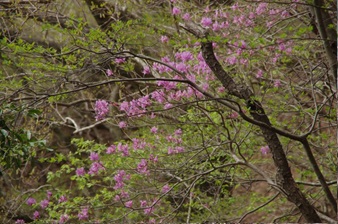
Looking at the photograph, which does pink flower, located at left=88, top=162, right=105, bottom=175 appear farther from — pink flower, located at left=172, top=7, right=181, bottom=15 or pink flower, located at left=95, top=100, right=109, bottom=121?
pink flower, located at left=172, top=7, right=181, bottom=15

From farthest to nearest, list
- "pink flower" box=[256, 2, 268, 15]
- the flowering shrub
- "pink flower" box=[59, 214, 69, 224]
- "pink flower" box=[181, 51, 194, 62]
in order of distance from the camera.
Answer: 1. "pink flower" box=[256, 2, 268, 15]
2. "pink flower" box=[59, 214, 69, 224]
3. "pink flower" box=[181, 51, 194, 62]
4. the flowering shrub

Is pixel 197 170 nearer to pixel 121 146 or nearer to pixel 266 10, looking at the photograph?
pixel 121 146

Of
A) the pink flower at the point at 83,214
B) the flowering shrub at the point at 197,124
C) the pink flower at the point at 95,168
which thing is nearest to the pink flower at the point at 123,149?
the flowering shrub at the point at 197,124

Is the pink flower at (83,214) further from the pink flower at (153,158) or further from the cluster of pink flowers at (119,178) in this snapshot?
the pink flower at (153,158)

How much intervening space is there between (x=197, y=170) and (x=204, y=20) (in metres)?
1.59

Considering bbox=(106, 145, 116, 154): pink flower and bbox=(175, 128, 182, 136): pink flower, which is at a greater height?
bbox=(175, 128, 182, 136): pink flower

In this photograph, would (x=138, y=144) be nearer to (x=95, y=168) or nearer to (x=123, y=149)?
(x=123, y=149)

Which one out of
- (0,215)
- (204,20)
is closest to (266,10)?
(204,20)

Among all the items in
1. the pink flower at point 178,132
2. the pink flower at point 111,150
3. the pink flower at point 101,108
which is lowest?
the pink flower at point 111,150

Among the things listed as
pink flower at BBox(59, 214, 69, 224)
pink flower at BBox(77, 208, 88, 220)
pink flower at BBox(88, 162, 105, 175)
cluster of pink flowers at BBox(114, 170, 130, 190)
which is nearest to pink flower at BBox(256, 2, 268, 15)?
cluster of pink flowers at BBox(114, 170, 130, 190)

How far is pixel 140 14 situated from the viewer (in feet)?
21.7

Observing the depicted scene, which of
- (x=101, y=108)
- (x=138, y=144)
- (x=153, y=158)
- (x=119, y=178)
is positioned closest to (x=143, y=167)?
(x=153, y=158)

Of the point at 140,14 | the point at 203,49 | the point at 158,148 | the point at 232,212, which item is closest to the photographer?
the point at 203,49

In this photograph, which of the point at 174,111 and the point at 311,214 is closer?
the point at 311,214
